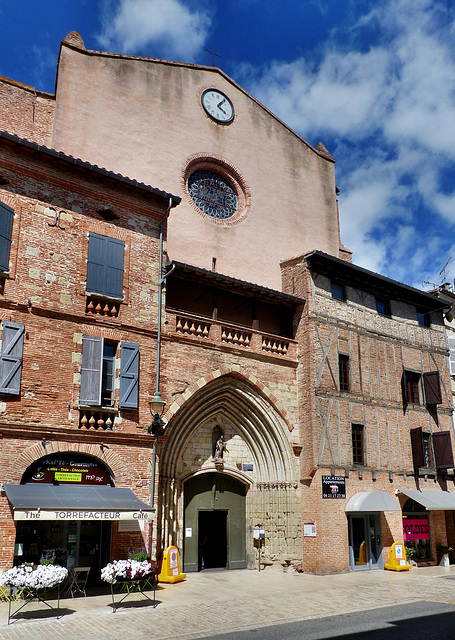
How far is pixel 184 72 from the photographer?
69.4ft

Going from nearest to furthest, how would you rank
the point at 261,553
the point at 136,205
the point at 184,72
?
the point at 136,205
the point at 261,553
the point at 184,72

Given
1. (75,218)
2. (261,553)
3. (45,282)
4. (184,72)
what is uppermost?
(184,72)

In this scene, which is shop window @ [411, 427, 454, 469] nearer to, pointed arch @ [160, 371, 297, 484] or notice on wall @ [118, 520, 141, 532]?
pointed arch @ [160, 371, 297, 484]

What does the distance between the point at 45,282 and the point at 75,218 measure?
196cm

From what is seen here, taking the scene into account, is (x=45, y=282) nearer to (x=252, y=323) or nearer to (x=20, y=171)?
(x=20, y=171)

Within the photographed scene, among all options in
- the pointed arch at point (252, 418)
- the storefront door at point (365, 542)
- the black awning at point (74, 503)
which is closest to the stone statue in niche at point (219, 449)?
the pointed arch at point (252, 418)

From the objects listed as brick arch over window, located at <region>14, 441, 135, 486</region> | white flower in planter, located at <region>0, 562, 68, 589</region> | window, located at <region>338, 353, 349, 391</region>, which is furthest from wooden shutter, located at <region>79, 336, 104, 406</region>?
window, located at <region>338, 353, 349, 391</region>

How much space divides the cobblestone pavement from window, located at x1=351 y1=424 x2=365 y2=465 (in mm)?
3600

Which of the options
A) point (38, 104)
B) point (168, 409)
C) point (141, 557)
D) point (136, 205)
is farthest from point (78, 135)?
point (141, 557)

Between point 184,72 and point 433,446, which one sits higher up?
point 184,72

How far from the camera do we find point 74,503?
1214 centimetres

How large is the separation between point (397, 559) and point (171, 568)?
308 inches

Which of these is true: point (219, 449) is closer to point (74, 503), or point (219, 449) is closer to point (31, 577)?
point (74, 503)

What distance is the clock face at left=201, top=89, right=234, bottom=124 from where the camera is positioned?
21656 millimetres
